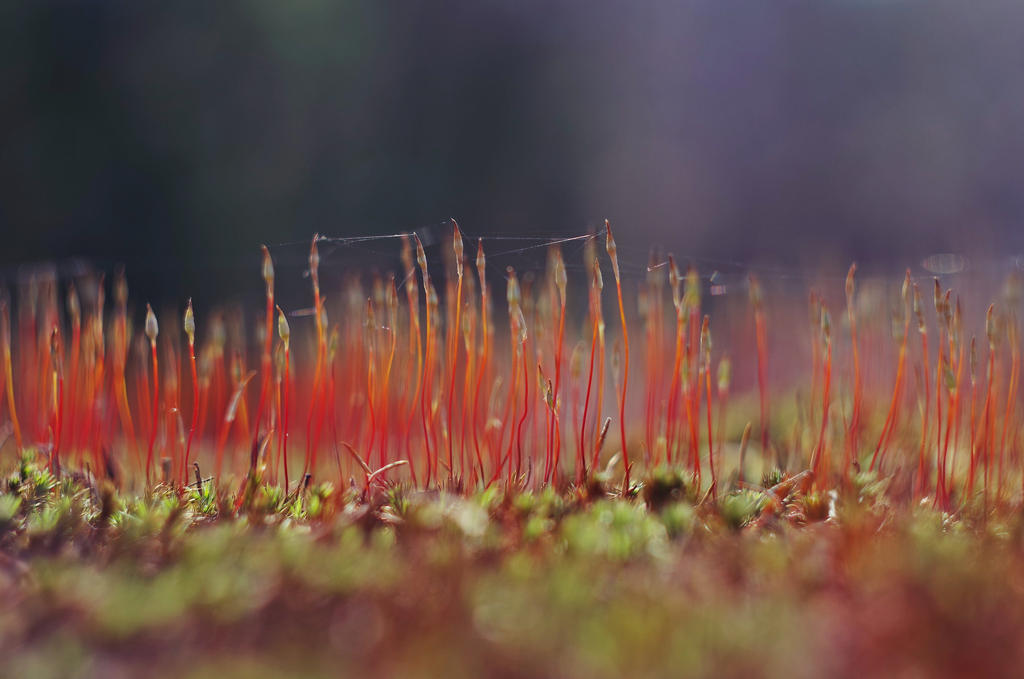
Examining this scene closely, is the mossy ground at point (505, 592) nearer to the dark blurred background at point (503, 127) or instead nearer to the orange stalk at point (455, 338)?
the orange stalk at point (455, 338)

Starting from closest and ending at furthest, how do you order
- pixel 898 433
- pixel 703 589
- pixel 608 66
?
pixel 703 589
pixel 898 433
pixel 608 66

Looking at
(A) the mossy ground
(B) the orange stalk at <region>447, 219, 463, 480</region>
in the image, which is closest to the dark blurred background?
(B) the orange stalk at <region>447, 219, 463, 480</region>

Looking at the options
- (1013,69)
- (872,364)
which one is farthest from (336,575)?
(1013,69)

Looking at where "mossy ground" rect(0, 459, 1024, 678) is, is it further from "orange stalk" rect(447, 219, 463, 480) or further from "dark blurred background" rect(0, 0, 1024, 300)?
"dark blurred background" rect(0, 0, 1024, 300)

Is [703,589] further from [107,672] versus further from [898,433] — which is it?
[898,433]

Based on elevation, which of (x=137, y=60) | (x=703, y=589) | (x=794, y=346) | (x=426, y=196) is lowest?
(x=794, y=346)

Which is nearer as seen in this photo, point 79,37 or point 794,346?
point 794,346
